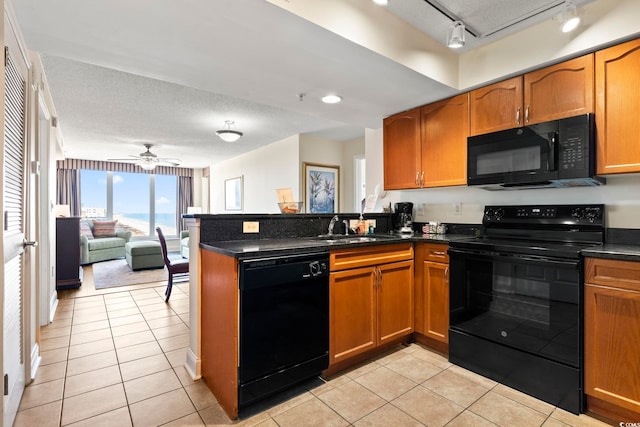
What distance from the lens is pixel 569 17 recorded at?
195 centimetres

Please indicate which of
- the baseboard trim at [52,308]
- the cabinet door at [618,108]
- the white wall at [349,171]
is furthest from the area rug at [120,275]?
the cabinet door at [618,108]

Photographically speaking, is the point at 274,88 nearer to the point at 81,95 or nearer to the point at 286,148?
the point at 81,95

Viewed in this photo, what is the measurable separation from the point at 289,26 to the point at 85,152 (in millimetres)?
7452

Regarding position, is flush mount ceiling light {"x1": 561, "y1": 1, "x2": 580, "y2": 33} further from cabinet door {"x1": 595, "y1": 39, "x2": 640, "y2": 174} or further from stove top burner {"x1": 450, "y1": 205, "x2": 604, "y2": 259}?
stove top burner {"x1": 450, "y1": 205, "x2": 604, "y2": 259}

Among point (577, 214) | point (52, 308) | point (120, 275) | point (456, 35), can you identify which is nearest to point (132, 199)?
point (120, 275)

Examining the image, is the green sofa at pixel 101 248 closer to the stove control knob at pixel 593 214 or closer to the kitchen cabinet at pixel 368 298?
the kitchen cabinet at pixel 368 298

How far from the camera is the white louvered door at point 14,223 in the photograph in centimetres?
154

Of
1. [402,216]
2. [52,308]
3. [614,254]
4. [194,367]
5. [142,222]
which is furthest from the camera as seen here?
[142,222]

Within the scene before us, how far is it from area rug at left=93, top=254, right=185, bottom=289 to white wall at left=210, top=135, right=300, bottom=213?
2.19m

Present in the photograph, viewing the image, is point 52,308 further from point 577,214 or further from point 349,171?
point 577,214

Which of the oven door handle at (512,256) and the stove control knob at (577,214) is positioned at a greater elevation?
the stove control knob at (577,214)

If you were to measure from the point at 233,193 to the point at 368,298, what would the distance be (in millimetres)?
5968

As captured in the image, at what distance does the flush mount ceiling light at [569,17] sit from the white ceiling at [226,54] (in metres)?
0.16

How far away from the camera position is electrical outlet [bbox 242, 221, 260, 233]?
2.31 metres
